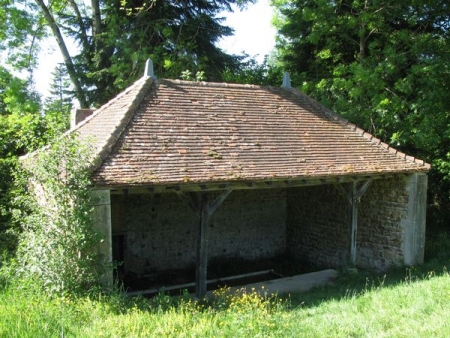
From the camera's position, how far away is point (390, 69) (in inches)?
467

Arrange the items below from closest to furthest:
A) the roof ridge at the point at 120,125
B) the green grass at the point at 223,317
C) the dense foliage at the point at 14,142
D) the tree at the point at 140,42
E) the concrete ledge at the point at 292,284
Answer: the green grass at the point at 223,317 < the roof ridge at the point at 120,125 < the dense foliage at the point at 14,142 < the concrete ledge at the point at 292,284 < the tree at the point at 140,42

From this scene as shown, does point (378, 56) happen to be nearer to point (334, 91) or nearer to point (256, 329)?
point (334, 91)

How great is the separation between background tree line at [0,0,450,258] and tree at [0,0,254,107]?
0.04 metres

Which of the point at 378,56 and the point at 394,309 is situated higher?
the point at 378,56

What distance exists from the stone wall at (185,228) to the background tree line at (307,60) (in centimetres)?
269

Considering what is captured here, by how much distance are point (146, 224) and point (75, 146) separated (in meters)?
4.30

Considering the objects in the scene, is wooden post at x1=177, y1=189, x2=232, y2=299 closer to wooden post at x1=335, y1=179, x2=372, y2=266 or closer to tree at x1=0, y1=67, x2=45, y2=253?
tree at x1=0, y1=67, x2=45, y2=253

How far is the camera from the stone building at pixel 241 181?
7.20 m

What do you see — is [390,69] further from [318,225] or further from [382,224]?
[318,225]

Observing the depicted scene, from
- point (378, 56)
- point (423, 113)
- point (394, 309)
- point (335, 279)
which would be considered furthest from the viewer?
point (378, 56)

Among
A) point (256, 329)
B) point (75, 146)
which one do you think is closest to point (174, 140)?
point (75, 146)

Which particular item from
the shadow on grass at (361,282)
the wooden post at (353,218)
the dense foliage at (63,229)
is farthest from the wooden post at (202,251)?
the wooden post at (353,218)

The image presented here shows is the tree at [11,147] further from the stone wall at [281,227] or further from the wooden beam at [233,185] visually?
the stone wall at [281,227]

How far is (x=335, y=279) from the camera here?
31.0ft
